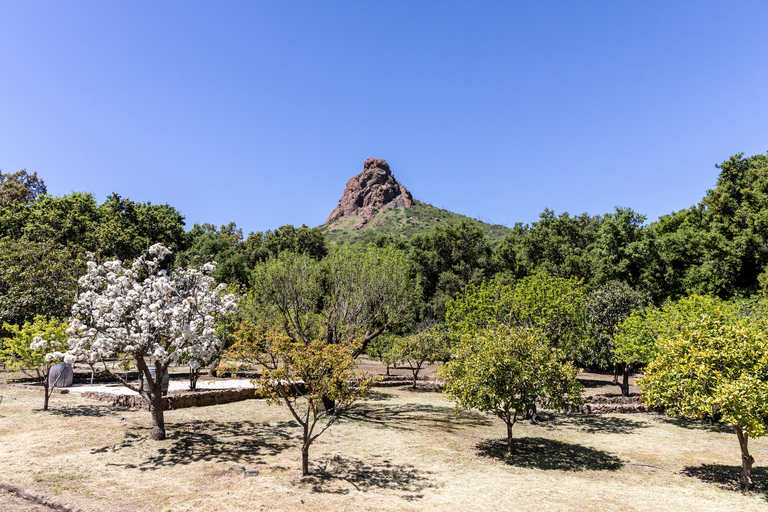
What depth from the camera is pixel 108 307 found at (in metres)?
12.6

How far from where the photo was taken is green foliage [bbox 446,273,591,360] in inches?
792

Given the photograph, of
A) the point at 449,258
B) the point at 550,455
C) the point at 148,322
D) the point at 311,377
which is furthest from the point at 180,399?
the point at 449,258

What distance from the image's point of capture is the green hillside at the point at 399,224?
114188 millimetres

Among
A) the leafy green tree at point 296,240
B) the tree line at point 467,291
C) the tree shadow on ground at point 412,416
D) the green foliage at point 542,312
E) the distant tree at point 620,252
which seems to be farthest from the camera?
the leafy green tree at point 296,240

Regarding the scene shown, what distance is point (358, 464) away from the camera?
12000 mm

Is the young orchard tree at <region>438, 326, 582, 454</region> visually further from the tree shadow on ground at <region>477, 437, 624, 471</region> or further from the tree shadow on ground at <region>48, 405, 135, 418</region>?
the tree shadow on ground at <region>48, 405, 135, 418</region>

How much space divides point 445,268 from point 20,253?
4200cm

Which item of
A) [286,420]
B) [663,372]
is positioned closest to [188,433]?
[286,420]

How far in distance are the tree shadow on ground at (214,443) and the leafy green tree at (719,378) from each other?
11196mm

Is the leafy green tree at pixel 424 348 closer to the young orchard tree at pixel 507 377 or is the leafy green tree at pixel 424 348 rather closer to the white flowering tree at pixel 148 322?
the young orchard tree at pixel 507 377

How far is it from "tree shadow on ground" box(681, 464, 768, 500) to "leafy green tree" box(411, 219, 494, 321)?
3805 cm

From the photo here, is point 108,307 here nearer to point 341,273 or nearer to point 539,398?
point 341,273

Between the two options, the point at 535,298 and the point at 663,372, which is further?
the point at 535,298

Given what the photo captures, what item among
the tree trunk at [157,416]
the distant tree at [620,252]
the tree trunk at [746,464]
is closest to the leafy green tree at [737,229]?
the distant tree at [620,252]
